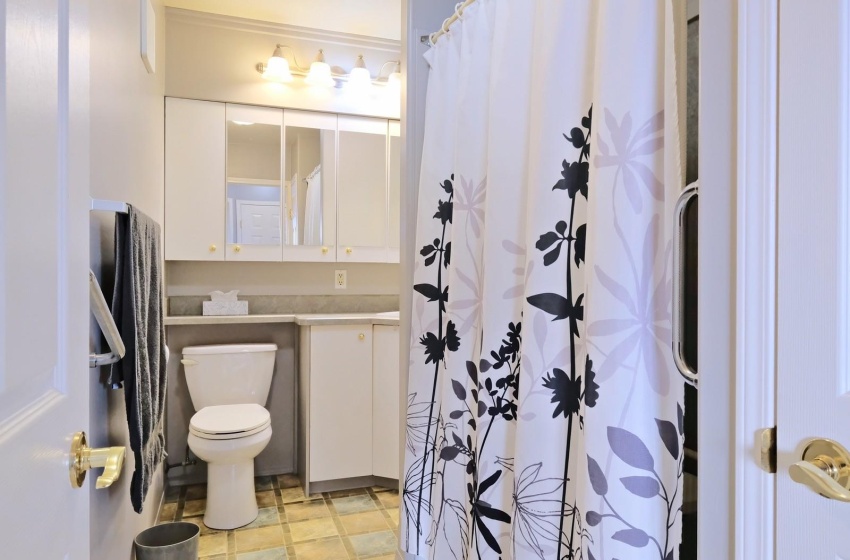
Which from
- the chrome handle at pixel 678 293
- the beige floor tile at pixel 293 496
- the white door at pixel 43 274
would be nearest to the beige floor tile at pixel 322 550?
the beige floor tile at pixel 293 496

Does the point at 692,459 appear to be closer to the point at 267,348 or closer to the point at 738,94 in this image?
the point at 738,94

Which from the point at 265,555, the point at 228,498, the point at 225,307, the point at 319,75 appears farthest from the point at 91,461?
the point at 319,75

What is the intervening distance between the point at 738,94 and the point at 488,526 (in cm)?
102

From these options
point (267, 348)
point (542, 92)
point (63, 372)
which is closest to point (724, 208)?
point (542, 92)

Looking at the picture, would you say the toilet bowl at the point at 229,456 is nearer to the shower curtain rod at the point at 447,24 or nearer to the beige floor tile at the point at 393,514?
the beige floor tile at the point at 393,514

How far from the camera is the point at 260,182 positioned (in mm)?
3057

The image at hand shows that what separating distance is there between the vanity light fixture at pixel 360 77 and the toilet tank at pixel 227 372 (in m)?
1.57

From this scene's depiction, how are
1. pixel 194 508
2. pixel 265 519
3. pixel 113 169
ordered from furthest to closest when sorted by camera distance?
1. pixel 194 508
2. pixel 265 519
3. pixel 113 169

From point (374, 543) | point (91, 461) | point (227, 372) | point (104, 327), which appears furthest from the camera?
point (227, 372)

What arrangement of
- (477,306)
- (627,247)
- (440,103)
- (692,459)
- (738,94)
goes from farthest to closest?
(440,103), (477,306), (692,459), (627,247), (738,94)

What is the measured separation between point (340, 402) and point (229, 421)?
1.91 feet

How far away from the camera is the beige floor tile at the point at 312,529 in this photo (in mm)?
2434

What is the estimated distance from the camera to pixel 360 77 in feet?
10.3

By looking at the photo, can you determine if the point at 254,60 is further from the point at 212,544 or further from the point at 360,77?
the point at 212,544
